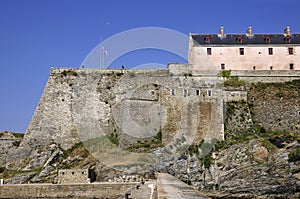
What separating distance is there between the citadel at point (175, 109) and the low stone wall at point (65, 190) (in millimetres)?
1142

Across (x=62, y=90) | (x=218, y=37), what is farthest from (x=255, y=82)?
(x=62, y=90)

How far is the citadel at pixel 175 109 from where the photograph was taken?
33.1 metres

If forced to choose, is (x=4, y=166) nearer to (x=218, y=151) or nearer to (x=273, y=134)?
(x=218, y=151)

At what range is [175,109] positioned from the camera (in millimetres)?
36625

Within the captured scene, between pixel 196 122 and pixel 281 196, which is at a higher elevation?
pixel 196 122

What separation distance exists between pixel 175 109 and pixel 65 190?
37.1 feet

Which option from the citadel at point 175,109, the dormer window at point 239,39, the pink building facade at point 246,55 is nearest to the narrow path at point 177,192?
the citadel at point 175,109

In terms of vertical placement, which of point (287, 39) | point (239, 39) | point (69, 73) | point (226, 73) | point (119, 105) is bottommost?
point (119, 105)

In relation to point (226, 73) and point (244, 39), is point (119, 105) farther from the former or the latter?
point (244, 39)

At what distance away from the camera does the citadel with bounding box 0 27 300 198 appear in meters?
33.1

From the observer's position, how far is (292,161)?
27.1 m

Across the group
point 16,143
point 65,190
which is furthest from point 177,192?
point 16,143

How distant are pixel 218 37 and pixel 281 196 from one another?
22.3 meters

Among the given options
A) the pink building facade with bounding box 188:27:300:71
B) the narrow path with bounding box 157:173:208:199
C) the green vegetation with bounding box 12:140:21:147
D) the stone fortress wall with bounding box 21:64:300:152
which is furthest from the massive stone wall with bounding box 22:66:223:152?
the narrow path with bounding box 157:173:208:199
